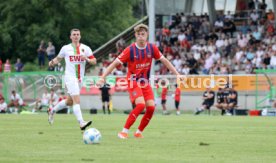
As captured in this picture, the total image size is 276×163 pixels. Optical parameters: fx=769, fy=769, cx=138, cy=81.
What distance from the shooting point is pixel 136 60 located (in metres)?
15.6

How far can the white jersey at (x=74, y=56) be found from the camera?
1903 cm

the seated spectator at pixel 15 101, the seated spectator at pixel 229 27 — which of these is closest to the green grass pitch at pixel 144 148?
the seated spectator at pixel 15 101

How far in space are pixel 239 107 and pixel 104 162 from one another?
26.1 metres

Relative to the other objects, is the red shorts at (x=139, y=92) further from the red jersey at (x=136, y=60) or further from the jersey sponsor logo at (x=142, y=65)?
the jersey sponsor logo at (x=142, y=65)

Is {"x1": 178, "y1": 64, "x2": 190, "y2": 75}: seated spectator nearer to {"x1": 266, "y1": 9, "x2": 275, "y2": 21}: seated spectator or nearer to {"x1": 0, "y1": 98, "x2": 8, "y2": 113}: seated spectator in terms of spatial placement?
{"x1": 266, "y1": 9, "x2": 275, "y2": 21}: seated spectator

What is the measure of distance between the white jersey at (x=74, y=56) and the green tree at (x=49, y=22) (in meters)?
34.2

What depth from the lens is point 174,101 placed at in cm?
3884

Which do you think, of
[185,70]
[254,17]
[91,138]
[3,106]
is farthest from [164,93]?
[91,138]

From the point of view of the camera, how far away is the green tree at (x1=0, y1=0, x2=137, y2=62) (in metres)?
53.8

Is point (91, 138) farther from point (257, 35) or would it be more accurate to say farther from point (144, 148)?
point (257, 35)

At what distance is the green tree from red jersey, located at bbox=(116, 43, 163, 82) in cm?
3781

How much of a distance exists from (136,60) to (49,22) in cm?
3899

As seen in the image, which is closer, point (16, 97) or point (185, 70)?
point (16, 97)

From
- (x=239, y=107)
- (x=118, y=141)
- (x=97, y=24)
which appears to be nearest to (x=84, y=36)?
(x=97, y=24)
